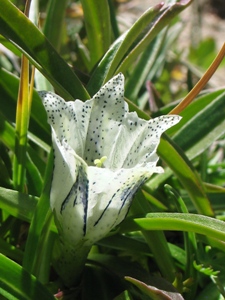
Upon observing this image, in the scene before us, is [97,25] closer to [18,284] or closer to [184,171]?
[184,171]

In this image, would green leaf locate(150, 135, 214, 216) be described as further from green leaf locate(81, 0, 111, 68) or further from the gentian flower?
green leaf locate(81, 0, 111, 68)

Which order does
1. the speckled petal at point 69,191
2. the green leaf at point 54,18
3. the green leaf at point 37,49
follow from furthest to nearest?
the green leaf at point 54,18, the green leaf at point 37,49, the speckled petal at point 69,191

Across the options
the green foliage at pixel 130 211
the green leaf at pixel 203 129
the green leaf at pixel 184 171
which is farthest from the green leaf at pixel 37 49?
the green leaf at pixel 203 129

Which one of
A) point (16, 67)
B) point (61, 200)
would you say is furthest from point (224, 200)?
point (16, 67)

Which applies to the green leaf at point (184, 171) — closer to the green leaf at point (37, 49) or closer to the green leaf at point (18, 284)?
the green leaf at point (37, 49)

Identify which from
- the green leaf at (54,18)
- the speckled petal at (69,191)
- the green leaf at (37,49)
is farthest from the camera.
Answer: the green leaf at (54,18)

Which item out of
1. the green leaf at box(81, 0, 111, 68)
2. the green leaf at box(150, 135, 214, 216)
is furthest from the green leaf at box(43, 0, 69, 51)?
the green leaf at box(150, 135, 214, 216)

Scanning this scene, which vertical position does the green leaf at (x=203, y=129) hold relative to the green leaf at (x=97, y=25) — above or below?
below

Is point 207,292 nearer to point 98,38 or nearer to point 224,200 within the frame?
point 224,200

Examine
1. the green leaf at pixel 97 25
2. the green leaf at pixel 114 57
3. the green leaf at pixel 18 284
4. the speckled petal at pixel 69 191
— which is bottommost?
the green leaf at pixel 18 284
